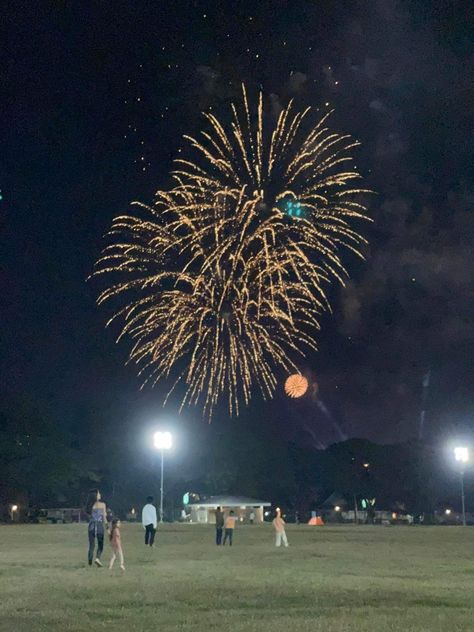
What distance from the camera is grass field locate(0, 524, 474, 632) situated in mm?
11859

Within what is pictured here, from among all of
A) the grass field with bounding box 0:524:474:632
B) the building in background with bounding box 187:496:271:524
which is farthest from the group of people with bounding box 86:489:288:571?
the building in background with bounding box 187:496:271:524

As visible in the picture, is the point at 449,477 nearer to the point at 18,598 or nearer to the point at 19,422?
the point at 19,422

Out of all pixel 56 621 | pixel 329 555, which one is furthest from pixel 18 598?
pixel 329 555

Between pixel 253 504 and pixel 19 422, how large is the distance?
73.3 ft

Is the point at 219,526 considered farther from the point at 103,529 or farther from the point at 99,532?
the point at 99,532

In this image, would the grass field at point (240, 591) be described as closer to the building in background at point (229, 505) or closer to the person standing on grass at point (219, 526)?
the person standing on grass at point (219, 526)

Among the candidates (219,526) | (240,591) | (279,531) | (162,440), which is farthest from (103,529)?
(162,440)

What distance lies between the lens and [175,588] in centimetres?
1598

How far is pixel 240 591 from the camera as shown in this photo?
15523 millimetres

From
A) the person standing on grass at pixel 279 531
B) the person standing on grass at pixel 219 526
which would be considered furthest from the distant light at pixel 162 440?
the person standing on grass at pixel 279 531

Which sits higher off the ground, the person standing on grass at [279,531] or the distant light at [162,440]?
the distant light at [162,440]

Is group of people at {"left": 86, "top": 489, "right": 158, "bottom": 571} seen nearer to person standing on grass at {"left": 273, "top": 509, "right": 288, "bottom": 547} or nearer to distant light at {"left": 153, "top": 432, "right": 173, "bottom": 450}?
person standing on grass at {"left": 273, "top": 509, "right": 288, "bottom": 547}

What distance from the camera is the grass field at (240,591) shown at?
1186cm

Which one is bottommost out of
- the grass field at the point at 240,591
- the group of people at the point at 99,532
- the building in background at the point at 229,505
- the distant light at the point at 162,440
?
the grass field at the point at 240,591
